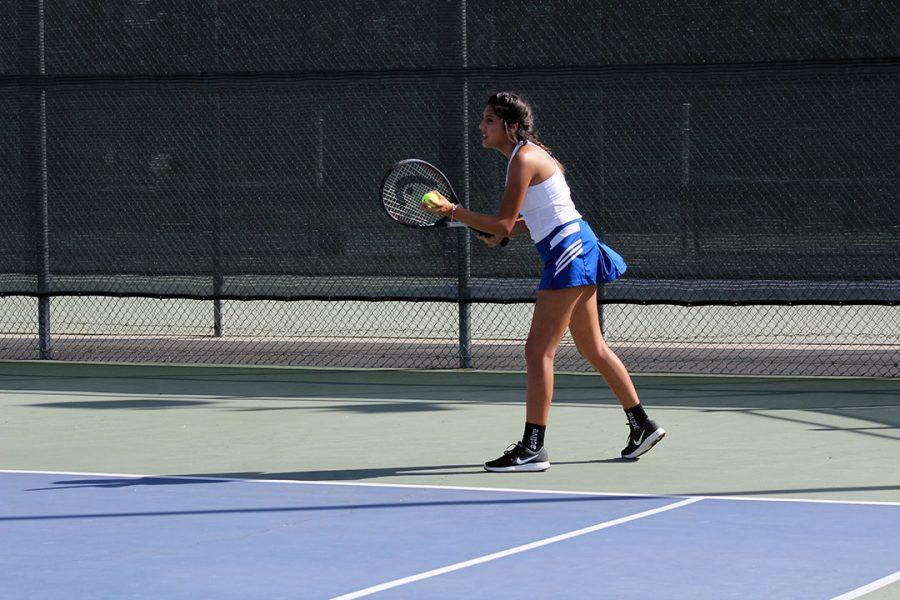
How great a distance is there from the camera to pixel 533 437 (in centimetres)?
737

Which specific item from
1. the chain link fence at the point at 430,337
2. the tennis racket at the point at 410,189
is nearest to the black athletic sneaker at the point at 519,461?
the tennis racket at the point at 410,189

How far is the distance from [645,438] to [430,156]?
382 cm

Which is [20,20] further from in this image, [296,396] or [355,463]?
[355,463]

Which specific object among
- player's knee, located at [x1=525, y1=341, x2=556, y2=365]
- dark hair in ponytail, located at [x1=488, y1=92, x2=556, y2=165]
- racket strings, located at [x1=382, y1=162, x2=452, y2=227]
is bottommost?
player's knee, located at [x1=525, y1=341, x2=556, y2=365]

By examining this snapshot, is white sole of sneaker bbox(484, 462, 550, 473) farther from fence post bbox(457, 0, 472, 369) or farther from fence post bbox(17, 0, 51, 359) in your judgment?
fence post bbox(17, 0, 51, 359)

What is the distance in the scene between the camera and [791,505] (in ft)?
21.3

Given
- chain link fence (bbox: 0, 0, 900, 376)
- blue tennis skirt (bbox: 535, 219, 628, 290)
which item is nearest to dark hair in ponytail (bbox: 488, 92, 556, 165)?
blue tennis skirt (bbox: 535, 219, 628, 290)

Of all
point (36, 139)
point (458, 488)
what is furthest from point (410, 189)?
point (36, 139)

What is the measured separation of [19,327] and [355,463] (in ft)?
25.8

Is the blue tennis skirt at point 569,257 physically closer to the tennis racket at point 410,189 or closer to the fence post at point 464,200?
the tennis racket at point 410,189

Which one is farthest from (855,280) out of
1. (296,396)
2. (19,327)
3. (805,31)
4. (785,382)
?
(19,327)

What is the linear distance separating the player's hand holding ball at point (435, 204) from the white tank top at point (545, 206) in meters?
0.38

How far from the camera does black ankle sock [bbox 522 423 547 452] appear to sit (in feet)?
24.1

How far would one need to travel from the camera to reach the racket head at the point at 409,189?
800cm
